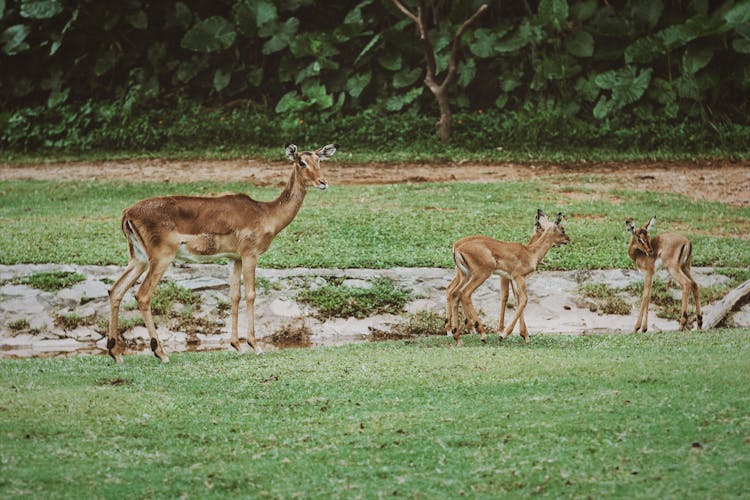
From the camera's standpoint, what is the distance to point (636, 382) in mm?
7551

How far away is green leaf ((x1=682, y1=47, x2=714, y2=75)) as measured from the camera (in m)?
19.8

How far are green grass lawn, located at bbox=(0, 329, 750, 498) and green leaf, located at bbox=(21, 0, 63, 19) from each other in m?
15.1

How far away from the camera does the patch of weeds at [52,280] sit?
11.6 m

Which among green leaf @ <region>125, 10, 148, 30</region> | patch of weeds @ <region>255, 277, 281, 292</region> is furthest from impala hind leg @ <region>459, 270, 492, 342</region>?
green leaf @ <region>125, 10, 148, 30</region>

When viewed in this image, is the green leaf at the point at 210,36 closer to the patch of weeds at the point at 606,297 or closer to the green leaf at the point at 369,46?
the green leaf at the point at 369,46

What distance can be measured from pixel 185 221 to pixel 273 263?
3.32 metres

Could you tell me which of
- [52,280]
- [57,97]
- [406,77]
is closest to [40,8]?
[57,97]

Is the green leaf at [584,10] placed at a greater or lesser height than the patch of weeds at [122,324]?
greater

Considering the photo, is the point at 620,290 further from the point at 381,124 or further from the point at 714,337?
the point at 381,124

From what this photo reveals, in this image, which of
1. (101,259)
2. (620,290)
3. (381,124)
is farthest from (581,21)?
(101,259)

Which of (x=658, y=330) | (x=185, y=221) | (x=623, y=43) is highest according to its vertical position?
(x=623, y=43)

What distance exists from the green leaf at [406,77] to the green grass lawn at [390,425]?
13.2 metres

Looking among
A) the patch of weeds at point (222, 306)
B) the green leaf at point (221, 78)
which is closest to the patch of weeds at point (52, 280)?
the patch of weeds at point (222, 306)

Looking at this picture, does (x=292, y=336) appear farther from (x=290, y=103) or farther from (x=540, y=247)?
(x=290, y=103)
